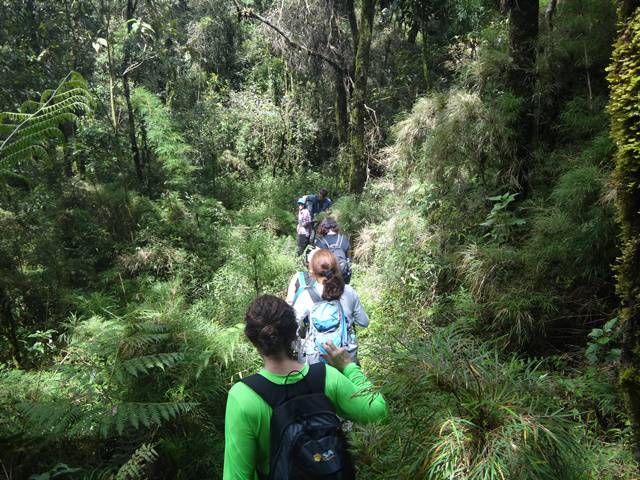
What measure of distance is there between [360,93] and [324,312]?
8.21 meters

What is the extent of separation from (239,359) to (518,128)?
4.56 meters

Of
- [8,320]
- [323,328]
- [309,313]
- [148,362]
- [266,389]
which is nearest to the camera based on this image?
[266,389]

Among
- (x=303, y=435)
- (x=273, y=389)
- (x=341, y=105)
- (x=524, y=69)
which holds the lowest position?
(x=303, y=435)

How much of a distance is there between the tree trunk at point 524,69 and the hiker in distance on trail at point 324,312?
3348 mm

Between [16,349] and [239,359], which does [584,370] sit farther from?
[16,349]

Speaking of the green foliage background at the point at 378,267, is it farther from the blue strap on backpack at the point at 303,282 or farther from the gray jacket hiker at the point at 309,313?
the blue strap on backpack at the point at 303,282

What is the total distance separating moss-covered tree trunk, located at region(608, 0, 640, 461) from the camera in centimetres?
198

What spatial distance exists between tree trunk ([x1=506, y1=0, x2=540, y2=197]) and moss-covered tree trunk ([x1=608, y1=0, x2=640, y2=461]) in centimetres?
363

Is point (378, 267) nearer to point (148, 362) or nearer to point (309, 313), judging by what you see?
point (309, 313)

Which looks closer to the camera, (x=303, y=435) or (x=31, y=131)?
(x=303, y=435)

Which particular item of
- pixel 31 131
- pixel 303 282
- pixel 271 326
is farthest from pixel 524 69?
pixel 31 131

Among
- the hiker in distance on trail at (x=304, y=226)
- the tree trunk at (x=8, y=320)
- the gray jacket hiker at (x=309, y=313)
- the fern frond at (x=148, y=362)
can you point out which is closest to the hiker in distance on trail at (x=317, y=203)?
the hiker in distance on trail at (x=304, y=226)

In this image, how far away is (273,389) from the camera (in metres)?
1.82

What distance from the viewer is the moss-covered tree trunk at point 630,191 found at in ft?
6.49
